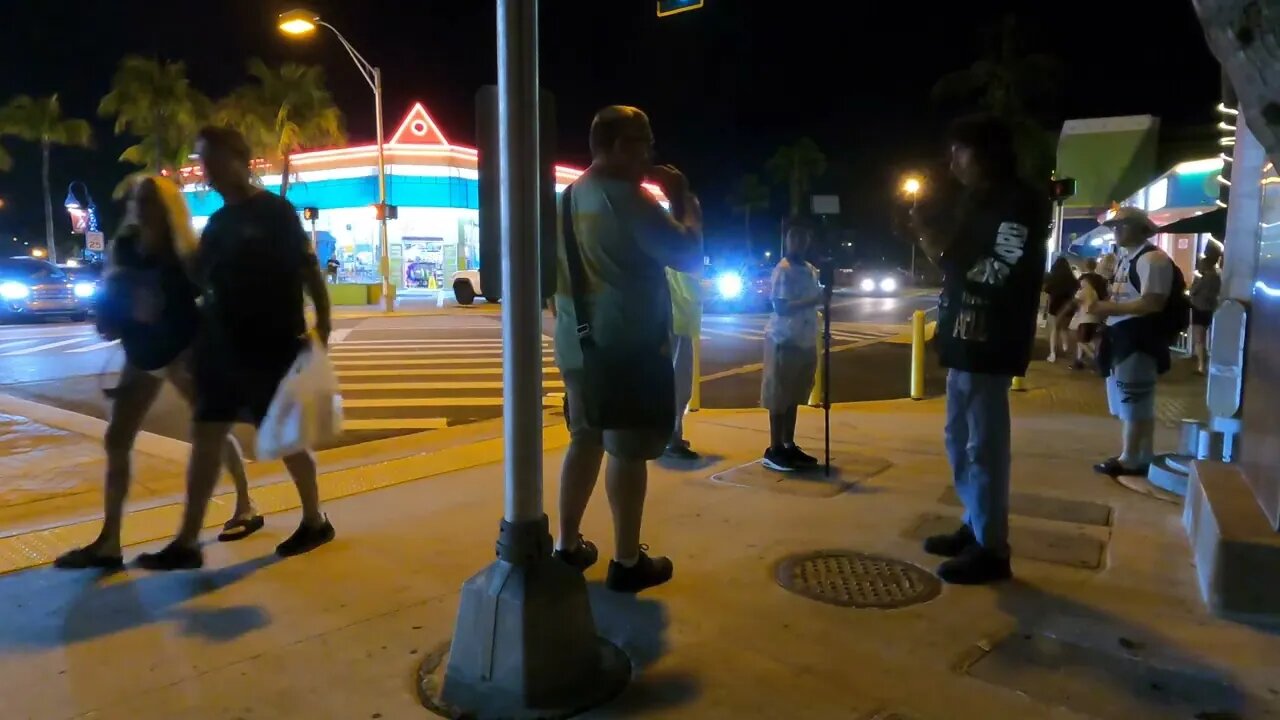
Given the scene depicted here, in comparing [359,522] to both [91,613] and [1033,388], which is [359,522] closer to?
[91,613]

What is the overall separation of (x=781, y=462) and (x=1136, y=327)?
2.38 metres

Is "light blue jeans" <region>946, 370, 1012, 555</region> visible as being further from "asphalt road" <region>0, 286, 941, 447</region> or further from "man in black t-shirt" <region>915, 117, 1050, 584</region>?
"asphalt road" <region>0, 286, 941, 447</region>

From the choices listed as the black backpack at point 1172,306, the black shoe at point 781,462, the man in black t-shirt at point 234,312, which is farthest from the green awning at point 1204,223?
the man in black t-shirt at point 234,312

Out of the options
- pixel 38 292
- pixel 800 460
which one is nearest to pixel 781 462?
pixel 800 460

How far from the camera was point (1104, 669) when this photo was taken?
10.2 ft

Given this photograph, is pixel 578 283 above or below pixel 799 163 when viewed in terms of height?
below

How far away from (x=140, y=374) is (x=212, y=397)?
0.42 meters

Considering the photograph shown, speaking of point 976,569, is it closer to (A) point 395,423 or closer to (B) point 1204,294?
(A) point 395,423

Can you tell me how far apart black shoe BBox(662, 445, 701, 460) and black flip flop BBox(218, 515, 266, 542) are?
2806 millimetres

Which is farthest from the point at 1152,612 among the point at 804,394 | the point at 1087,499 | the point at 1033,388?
the point at 1033,388

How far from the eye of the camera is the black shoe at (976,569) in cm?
395

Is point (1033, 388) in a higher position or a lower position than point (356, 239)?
lower

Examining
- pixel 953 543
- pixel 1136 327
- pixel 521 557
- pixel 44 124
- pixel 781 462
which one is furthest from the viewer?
pixel 44 124

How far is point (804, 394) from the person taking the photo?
6.14m
